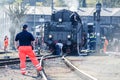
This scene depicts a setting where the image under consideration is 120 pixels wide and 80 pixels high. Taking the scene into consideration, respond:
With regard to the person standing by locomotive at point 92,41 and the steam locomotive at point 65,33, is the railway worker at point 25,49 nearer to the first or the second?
the steam locomotive at point 65,33

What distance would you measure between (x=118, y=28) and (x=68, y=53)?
1982cm

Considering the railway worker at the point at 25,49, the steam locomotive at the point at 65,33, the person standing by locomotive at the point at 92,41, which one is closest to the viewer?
the railway worker at the point at 25,49

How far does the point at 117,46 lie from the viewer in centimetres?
4119

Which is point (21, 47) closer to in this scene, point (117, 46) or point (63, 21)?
point (63, 21)

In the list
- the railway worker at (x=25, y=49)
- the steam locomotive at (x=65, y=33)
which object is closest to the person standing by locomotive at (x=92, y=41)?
the steam locomotive at (x=65, y=33)

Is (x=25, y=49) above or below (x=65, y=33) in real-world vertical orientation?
above

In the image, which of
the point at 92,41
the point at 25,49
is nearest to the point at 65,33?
the point at 92,41

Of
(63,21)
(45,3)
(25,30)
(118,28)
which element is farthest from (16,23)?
(45,3)

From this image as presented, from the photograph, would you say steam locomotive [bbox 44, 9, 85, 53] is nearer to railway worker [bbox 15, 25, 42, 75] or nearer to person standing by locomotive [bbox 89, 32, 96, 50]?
person standing by locomotive [bbox 89, 32, 96, 50]

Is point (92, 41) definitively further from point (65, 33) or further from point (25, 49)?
point (25, 49)

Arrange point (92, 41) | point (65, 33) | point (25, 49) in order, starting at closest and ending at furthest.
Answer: point (25, 49) < point (65, 33) < point (92, 41)

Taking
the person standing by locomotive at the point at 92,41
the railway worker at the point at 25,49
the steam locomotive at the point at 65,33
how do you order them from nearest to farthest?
the railway worker at the point at 25,49, the steam locomotive at the point at 65,33, the person standing by locomotive at the point at 92,41

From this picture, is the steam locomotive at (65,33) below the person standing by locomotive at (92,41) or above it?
above

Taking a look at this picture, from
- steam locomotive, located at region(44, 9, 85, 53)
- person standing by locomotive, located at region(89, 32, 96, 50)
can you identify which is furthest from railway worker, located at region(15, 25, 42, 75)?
person standing by locomotive, located at region(89, 32, 96, 50)
